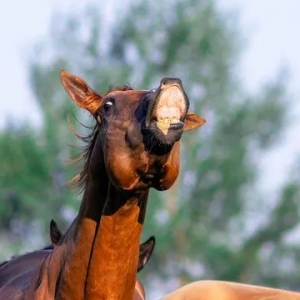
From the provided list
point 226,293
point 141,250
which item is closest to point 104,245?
point 141,250

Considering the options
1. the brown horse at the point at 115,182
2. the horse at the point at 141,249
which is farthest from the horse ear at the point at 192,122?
the horse at the point at 141,249

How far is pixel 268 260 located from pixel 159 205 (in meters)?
2.67

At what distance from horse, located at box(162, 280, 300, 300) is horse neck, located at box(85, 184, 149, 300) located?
111 inches

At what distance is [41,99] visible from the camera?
1109 inches

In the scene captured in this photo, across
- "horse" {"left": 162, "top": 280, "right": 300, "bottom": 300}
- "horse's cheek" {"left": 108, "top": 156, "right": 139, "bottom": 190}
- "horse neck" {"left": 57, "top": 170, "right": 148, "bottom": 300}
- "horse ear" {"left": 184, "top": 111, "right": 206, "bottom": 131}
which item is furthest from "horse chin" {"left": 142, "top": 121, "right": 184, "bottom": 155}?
"horse" {"left": 162, "top": 280, "right": 300, "bottom": 300}

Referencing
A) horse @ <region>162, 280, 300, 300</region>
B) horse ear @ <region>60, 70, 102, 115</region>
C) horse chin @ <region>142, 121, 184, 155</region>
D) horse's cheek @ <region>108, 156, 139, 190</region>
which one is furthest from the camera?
horse @ <region>162, 280, 300, 300</region>

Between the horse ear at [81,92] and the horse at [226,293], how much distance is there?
9.36 ft

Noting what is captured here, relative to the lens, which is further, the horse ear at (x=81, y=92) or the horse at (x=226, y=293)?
the horse at (x=226, y=293)

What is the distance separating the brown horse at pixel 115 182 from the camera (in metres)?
5.96

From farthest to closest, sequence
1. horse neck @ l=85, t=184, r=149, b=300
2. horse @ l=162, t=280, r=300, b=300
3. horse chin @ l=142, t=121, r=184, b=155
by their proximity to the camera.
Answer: horse @ l=162, t=280, r=300, b=300
horse neck @ l=85, t=184, r=149, b=300
horse chin @ l=142, t=121, r=184, b=155

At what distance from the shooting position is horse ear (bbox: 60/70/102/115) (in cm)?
675

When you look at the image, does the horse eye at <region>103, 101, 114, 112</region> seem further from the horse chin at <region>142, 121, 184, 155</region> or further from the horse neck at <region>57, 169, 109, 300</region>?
the horse chin at <region>142, 121, 184, 155</region>

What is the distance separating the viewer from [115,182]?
6203 mm

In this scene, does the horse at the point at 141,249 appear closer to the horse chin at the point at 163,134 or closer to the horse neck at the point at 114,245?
the horse neck at the point at 114,245
